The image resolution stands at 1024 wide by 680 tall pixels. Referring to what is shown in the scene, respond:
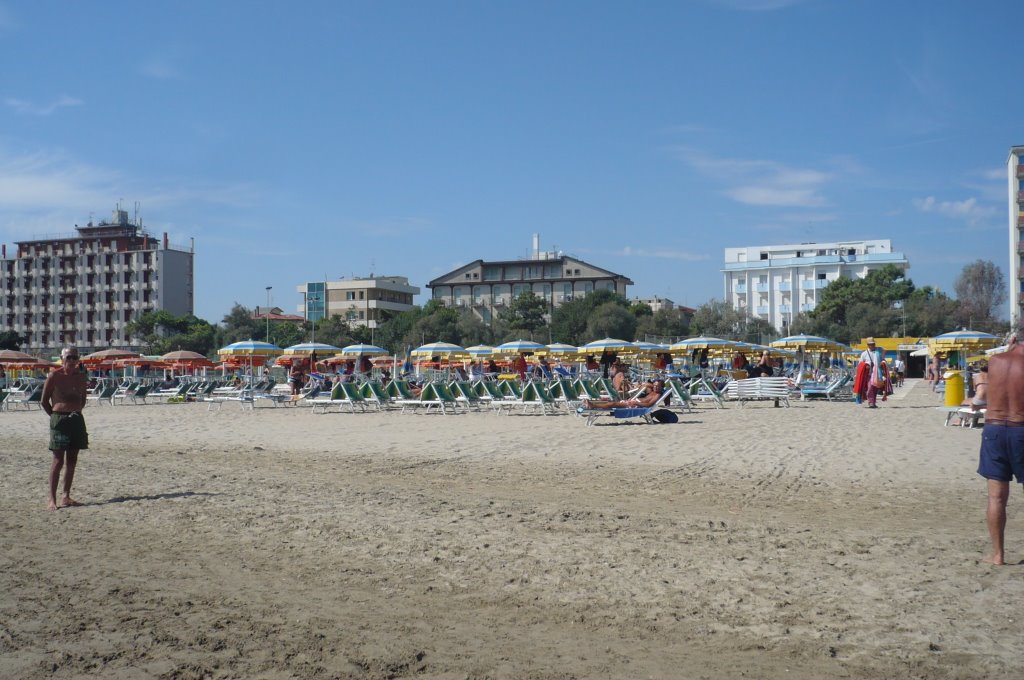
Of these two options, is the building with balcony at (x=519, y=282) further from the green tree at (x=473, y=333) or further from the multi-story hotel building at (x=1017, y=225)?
the multi-story hotel building at (x=1017, y=225)

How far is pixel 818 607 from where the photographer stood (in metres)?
4.57

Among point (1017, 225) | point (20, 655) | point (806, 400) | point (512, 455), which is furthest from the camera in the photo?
point (1017, 225)

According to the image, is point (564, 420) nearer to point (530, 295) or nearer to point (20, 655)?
point (20, 655)

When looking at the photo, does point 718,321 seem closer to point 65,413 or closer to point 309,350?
point 309,350

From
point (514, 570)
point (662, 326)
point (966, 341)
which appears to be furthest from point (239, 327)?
point (514, 570)

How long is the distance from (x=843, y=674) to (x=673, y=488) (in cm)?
476

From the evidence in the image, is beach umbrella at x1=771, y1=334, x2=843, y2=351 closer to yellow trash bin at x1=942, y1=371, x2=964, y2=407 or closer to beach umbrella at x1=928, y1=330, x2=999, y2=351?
beach umbrella at x1=928, y1=330, x2=999, y2=351

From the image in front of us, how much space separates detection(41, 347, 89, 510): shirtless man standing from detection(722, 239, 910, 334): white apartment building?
282ft

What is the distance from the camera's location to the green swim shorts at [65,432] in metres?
7.78

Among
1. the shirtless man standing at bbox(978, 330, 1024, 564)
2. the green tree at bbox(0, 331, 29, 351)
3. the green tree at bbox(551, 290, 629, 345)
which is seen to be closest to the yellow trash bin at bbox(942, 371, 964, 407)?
the shirtless man standing at bbox(978, 330, 1024, 564)

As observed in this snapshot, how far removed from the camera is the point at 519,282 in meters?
93.8

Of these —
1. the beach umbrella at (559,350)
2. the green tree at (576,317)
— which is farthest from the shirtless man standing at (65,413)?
the green tree at (576,317)

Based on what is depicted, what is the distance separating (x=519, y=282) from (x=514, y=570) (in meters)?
88.7

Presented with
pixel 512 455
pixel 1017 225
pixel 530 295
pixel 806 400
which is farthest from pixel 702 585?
pixel 530 295
